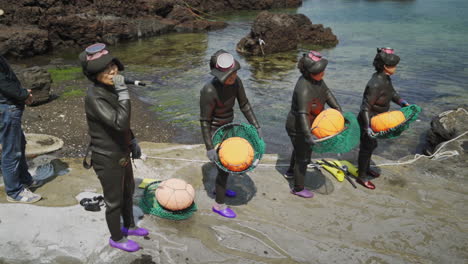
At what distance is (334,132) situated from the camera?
16.2 ft

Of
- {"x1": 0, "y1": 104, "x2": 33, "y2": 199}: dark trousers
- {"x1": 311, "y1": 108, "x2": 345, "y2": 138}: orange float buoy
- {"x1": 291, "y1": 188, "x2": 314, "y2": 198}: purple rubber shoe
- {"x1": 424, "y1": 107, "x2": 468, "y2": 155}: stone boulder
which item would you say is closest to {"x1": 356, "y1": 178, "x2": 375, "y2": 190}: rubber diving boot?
{"x1": 291, "y1": 188, "x2": 314, "y2": 198}: purple rubber shoe

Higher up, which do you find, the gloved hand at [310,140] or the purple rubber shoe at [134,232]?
the gloved hand at [310,140]

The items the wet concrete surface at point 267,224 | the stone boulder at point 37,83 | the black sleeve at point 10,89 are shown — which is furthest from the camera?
the stone boulder at point 37,83

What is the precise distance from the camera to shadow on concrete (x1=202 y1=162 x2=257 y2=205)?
5730mm

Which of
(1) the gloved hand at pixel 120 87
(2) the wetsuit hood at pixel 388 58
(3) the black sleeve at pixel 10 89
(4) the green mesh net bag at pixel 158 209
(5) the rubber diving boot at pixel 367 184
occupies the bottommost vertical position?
(5) the rubber diving boot at pixel 367 184

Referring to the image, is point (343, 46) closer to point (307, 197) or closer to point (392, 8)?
point (307, 197)

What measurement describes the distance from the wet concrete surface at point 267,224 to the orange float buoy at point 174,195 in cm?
22

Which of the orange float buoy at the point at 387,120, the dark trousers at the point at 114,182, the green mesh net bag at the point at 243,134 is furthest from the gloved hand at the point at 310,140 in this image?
the dark trousers at the point at 114,182

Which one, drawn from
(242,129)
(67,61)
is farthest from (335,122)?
(67,61)

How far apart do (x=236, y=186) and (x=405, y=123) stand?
9.31 feet

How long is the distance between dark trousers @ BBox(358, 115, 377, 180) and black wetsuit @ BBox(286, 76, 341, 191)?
3.22ft

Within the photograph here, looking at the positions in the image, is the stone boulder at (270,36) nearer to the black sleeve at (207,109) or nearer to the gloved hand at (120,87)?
the black sleeve at (207,109)

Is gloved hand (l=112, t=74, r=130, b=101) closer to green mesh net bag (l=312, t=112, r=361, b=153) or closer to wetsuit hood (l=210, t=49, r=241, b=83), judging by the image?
wetsuit hood (l=210, t=49, r=241, b=83)

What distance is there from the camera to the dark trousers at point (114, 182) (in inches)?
151
